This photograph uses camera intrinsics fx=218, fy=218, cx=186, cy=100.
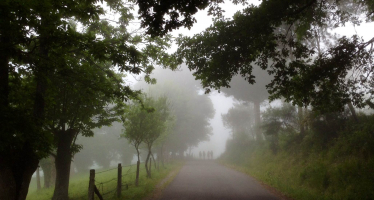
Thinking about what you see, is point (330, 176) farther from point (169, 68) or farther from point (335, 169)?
point (169, 68)

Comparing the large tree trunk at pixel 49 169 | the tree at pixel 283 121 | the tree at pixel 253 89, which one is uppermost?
the tree at pixel 253 89

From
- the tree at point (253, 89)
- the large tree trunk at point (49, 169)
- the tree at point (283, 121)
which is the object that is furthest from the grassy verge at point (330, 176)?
the large tree trunk at point (49, 169)

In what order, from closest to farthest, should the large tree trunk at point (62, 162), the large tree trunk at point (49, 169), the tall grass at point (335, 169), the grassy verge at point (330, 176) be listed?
the grassy verge at point (330, 176) → the tall grass at point (335, 169) → the large tree trunk at point (62, 162) → the large tree trunk at point (49, 169)

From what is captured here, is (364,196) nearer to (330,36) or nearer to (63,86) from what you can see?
(63,86)

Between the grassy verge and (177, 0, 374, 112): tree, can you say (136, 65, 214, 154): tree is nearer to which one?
the grassy verge

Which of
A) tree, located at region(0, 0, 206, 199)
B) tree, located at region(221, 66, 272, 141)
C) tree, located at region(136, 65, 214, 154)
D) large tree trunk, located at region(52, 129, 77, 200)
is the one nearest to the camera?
tree, located at region(0, 0, 206, 199)

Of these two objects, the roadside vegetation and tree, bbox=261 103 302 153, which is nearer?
the roadside vegetation

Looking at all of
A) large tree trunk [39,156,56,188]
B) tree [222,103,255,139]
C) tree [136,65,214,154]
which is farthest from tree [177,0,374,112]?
tree [222,103,255,139]

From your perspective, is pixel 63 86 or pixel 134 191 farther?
pixel 134 191

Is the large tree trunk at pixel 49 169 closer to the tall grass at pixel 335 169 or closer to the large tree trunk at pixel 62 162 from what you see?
the large tree trunk at pixel 62 162

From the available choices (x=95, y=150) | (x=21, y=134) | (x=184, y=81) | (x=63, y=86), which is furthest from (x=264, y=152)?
(x=95, y=150)

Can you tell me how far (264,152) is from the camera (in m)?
22.4

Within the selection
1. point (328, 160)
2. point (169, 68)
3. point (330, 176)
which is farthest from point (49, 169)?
point (328, 160)

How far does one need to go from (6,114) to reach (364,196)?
10868mm
